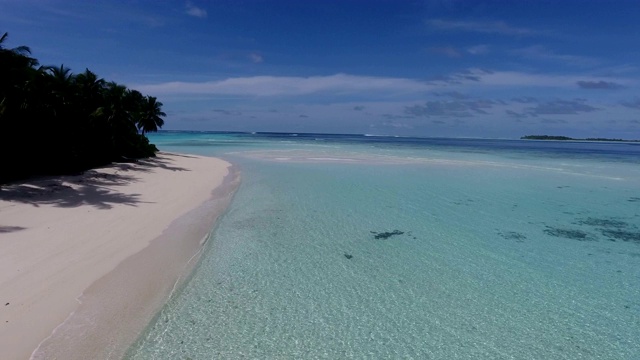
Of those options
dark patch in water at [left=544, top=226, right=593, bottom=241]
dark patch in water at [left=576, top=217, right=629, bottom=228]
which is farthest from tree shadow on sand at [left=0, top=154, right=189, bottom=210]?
dark patch in water at [left=576, top=217, right=629, bottom=228]

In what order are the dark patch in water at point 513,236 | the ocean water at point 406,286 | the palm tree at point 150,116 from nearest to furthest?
the ocean water at point 406,286 → the dark patch in water at point 513,236 → the palm tree at point 150,116

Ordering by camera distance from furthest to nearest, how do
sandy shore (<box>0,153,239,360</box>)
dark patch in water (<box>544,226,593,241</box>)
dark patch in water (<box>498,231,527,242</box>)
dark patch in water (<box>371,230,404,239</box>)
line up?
dark patch in water (<box>544,226,593,241</box>) → dark patch in water (<box>498,231,527,242</box>) → dark patch in water (<box>371,230,404,239</box>) → sandy shore (<box>0,153,239,360</box>)

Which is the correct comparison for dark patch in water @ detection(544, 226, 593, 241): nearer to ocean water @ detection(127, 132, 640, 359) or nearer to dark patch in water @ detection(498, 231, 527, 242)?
ocean water @ detection(127, 132, 640, 359)

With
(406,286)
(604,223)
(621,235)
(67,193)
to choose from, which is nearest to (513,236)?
(621,235)

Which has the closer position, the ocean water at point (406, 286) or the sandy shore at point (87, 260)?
the sandy shore at point (87, 260)

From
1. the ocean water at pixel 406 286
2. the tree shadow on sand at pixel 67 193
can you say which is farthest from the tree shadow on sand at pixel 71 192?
the ocean water at pixel 406 286

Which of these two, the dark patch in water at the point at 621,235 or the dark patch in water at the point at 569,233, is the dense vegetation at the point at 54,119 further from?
the dark patch in water at the point at 621,235

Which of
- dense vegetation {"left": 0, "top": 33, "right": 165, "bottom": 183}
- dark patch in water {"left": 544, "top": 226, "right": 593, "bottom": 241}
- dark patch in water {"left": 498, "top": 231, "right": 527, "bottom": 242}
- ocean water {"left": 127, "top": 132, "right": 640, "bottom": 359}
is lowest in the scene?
ocean water {"left": 127, "top": 132, "right": 640, "bottom": 359}
